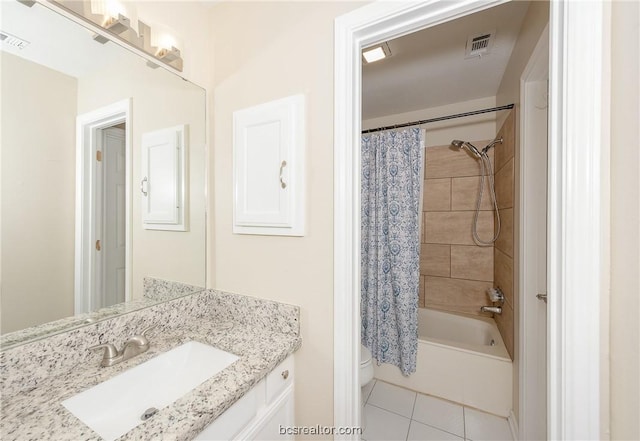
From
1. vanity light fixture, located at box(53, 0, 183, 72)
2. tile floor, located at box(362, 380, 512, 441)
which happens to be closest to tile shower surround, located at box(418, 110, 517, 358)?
tile floor, located at box(362, 380, 512, 441)

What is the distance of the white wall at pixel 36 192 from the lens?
73 centimetres

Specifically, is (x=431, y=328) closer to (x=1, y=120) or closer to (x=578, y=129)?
(x=578, y=129)

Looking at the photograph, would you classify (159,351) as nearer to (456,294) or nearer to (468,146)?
(456,294)

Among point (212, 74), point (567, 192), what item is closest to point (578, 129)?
point (567, 192)

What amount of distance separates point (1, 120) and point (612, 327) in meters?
1.77

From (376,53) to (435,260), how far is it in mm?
1977

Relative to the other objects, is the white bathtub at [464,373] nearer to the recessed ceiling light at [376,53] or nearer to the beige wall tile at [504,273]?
the beige wall tile at [504,273]

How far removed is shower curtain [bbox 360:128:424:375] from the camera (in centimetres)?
180

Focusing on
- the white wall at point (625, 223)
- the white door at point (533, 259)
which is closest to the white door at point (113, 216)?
the white wall at point (625, 223)

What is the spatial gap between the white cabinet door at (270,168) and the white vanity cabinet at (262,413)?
57 centimetres

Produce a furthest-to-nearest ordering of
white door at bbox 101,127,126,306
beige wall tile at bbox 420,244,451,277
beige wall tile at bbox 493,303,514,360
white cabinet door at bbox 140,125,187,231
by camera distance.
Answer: beige wall tile at bbox 420,244,451,277 < beige wall tile at bbox 493,303,514,360 < white cabinet door at bbox 140,125,187,231 < white door at bbox 101,127,126,306

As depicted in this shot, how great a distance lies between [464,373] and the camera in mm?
1758

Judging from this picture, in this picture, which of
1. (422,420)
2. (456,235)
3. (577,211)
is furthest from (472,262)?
(577,211)

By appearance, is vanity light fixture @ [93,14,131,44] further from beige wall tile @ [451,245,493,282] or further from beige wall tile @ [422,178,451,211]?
beige wall tile @ [451,245,493,282]
